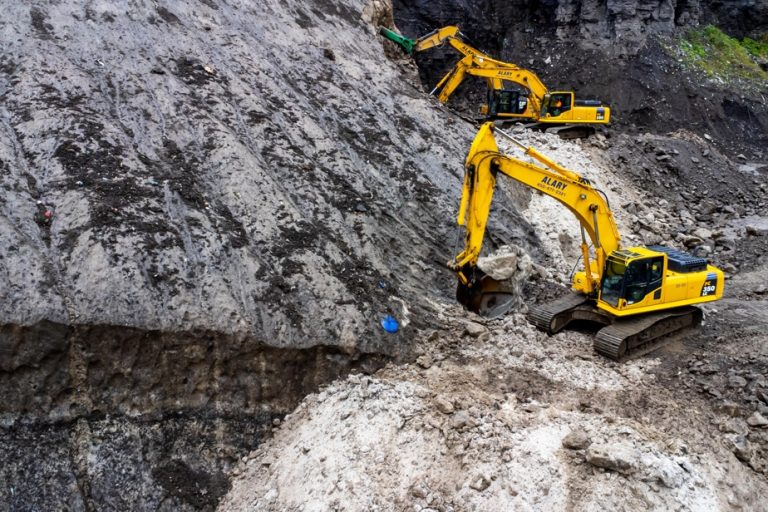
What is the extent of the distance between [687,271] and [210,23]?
33.1ft

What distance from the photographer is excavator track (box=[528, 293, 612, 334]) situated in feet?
32.0

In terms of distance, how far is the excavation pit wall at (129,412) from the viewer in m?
6.96

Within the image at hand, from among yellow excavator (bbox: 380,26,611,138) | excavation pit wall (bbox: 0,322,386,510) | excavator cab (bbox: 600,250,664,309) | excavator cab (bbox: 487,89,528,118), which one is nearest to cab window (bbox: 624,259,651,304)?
excavator cab (bbox: 600,250,664,309)

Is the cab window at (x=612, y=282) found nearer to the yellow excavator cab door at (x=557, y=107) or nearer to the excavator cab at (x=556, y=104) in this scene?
the yellow excavator cab door at (x=557, y=107)

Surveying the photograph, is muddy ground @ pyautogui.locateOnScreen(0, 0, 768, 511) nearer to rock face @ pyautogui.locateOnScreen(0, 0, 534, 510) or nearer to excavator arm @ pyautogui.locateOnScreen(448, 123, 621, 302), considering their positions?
rock face @ pyautogui.locateOnScreen(0, 0, 534, 510)

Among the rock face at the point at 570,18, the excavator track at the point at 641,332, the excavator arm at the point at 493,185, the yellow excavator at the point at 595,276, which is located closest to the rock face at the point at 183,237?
the yellow excavator at the point at 595,276

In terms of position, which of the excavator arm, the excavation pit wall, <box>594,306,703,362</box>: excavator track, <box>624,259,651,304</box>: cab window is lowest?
the excavation pit wall

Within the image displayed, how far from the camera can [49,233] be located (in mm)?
7973

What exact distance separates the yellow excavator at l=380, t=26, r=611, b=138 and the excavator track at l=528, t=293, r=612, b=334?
8.96 meters

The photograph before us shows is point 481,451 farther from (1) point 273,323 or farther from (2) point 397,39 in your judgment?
(2) point 397,39

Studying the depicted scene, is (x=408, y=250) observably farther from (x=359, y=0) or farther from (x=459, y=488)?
(x=359, y=0)

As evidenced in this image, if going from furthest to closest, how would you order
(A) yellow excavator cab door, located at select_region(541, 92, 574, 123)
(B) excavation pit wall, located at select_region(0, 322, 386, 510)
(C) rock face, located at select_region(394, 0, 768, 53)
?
1. (C) rock face, located at select_region(394, 0, 768, 53)
2. (A) yellow excavator cab door, located at select_region(541, 92, 574, 123)
3. (B) excavation pit wall, located at select_region(0, 322, 386, 510)

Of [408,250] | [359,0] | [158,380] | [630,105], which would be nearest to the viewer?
[158,380]

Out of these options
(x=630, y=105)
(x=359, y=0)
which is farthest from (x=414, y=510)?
(x=630, y=105)
